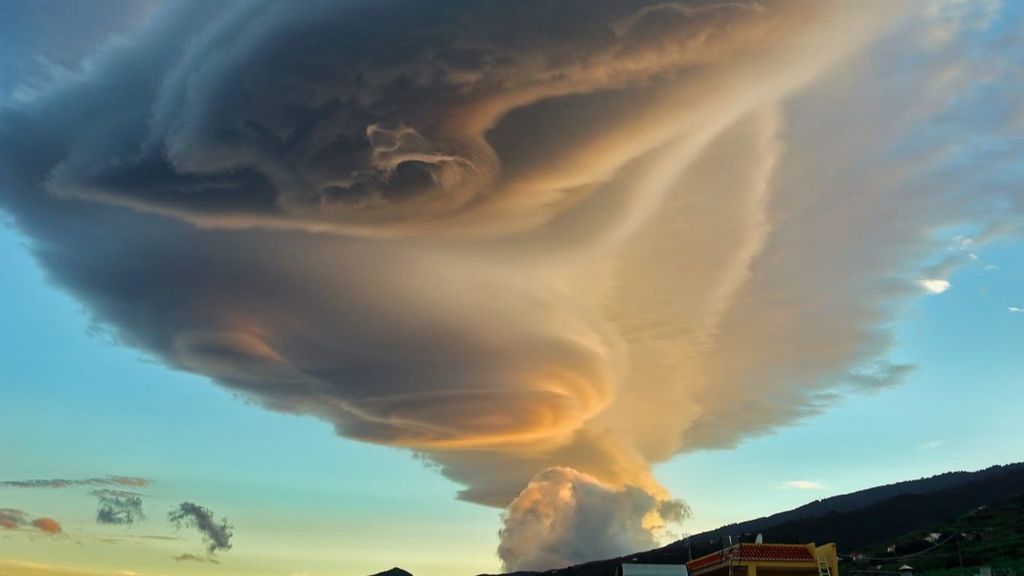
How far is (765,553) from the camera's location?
228ft

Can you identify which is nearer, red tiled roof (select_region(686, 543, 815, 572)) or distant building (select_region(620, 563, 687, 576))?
red tiled roof (select_region(686, 543, 815, 572))

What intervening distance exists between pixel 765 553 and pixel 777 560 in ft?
3.40

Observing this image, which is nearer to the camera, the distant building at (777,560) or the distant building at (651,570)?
the distant building at (777,560)

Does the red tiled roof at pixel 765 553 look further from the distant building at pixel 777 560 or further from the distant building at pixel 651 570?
the distant building at pixel 651 570

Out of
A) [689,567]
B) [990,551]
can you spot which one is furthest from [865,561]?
[689,567]

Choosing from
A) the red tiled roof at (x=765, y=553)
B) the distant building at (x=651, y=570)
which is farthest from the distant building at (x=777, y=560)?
the distant building at (x=651, y=570)

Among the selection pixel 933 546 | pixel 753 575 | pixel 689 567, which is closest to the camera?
pixel 753 575

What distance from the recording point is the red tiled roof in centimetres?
6800

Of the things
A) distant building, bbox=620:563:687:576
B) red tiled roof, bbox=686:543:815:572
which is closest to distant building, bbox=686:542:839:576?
red tiled roof, bbox=686:543:815:572

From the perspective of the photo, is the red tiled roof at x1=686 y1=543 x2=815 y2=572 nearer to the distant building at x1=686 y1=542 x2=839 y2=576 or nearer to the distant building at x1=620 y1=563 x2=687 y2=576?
the distant building at x1=686 y1=542 x2=839 y2=576

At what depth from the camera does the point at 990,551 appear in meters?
168

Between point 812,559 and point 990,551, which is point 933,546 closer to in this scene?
point 990,551

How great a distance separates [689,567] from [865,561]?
105 meters

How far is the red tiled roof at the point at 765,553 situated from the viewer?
68000 millimetres
